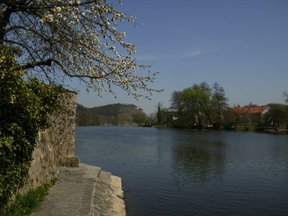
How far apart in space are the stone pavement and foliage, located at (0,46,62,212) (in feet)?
3.87

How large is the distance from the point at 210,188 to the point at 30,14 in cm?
1239

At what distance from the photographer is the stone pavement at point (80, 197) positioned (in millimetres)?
8914

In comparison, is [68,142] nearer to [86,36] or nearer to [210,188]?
[86,36]

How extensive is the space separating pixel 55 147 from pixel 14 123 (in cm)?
558

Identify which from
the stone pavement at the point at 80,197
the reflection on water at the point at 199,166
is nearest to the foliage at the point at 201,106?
the reflection on water at the point at 199,166

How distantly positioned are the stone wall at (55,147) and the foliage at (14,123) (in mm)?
1391

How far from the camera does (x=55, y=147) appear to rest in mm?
13016

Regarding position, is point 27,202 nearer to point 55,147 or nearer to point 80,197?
point 80,197

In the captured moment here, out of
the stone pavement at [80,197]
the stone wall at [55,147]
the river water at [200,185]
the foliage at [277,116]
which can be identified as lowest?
the river water at [200,185]

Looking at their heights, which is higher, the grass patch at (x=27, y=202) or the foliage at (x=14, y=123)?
the foliage at (x=14, y=123)

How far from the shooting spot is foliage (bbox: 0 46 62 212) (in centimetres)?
714

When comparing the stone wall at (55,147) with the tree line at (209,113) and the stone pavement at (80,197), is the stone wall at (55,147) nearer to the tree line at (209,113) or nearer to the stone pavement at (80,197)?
the stone pavement at (80,197)

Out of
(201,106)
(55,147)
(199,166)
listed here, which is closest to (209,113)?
(201,106)

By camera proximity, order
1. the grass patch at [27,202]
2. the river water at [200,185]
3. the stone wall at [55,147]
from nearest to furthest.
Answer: the grass patch at [27,202] → the stone wall at [55,147] → the river water at [200,185]
